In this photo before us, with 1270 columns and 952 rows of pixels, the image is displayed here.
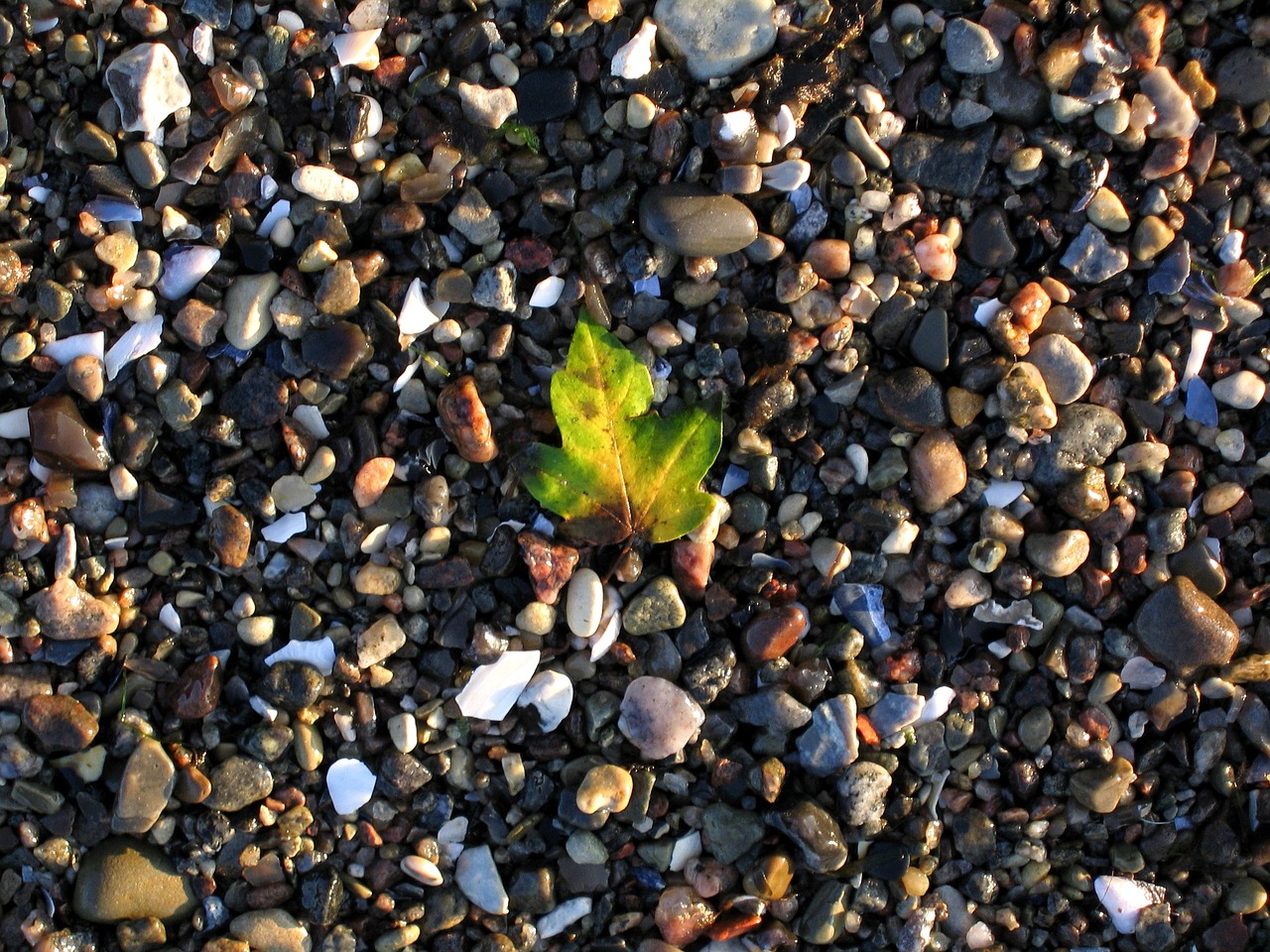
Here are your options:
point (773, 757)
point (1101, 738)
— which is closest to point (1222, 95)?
point (1101, 738)

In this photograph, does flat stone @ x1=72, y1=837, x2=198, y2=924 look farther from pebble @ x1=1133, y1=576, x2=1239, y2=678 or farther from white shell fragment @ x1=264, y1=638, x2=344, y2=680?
pebble @ x1=1133, y1=576, x2=1239, y2=678

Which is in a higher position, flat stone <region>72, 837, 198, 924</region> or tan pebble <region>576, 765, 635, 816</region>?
tan pebble <region>576, 765, 635, 816</region>

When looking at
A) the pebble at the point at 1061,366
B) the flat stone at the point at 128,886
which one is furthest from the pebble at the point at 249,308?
the pebble at the point at 1061,366

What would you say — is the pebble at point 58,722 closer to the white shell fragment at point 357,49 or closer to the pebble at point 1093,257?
the white shell fragment at point 357,49

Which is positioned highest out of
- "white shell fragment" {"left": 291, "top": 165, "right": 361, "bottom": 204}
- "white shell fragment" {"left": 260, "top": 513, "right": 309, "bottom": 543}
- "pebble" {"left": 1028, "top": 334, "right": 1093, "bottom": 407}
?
"white shell fragment" {"left": 291, "top": 165, "right": 361, "bottom": 204}

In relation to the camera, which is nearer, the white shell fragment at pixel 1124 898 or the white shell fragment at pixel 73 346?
the white shell fragment at pixel 73 346

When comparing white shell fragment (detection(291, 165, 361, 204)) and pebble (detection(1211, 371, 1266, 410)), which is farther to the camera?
pebble (detection(1211, 371, 1266, 410))

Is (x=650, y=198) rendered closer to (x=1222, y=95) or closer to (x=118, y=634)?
(x=1222, y=95)

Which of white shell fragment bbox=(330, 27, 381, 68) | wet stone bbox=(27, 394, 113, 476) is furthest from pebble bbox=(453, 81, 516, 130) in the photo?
wet stone bbox=(27, 394, 113, 476)
